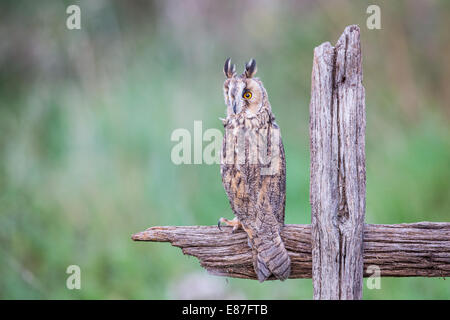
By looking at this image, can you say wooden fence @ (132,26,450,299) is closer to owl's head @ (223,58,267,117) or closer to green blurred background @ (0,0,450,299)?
owl's head @ (223,58,267,117)

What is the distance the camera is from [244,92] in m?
1.79

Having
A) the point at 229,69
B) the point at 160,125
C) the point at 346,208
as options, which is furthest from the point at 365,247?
the point at 160,125

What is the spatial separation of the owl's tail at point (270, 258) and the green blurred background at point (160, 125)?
5.22 feet

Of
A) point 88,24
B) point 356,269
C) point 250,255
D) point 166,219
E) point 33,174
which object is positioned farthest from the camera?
point 88,24

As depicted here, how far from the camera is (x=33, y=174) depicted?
386 cm

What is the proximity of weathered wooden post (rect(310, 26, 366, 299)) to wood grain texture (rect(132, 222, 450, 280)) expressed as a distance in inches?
3.5

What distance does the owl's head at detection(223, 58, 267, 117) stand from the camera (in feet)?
5.80

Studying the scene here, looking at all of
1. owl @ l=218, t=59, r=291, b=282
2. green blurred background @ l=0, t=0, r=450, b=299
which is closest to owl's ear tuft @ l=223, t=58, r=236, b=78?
owl @ l=218, t=59, r=291, b=282

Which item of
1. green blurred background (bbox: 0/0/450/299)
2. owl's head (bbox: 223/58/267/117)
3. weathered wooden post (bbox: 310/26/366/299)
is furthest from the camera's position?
green blurred background (bbox: 0/0/450/299)

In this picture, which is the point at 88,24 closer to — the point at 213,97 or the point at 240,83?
the point at 213,97

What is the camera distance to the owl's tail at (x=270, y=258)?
5.55ft

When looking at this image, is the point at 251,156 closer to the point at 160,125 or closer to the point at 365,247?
the point at 365,247

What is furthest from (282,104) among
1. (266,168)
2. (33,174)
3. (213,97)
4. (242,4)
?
(266,168)
